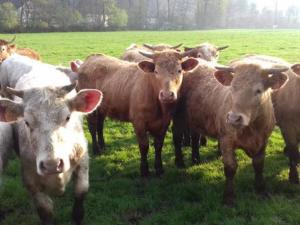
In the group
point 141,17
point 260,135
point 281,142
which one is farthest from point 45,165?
point 141,17

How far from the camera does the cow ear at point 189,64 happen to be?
6742 mm

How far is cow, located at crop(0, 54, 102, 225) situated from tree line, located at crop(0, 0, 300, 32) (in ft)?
193

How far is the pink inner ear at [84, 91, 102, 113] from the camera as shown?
4578 mm

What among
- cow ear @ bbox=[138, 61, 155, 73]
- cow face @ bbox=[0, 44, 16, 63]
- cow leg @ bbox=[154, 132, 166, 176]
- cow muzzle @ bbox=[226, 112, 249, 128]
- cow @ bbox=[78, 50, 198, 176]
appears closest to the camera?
cow muzzle @ bbox=[226, 112, 249, 128]

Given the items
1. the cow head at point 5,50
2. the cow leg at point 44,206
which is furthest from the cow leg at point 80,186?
the cow head at point 5,50

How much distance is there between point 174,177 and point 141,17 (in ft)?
270

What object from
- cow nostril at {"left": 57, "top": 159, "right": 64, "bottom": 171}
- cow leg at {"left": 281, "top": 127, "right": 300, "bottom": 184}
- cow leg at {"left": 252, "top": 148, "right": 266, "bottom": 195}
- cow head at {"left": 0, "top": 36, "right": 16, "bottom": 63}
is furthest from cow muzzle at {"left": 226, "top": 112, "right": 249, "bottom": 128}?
cow head at {"left": 0, "top": 36, "right": 16, "bottom": 63}

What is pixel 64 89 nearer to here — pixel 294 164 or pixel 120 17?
pixel 294 164

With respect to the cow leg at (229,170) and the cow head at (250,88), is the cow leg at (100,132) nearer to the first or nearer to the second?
the cow leg at (229,170)

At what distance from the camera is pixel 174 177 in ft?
21.9

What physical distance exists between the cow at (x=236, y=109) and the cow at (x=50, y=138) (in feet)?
5.82

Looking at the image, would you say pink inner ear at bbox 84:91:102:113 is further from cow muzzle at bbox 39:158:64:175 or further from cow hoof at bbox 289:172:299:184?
cow hoof at bbox 289:172:299:184

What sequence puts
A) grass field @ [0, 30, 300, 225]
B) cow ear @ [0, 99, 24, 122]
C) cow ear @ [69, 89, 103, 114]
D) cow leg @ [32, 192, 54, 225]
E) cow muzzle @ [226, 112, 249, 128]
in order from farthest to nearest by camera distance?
grass field @ [0, 30, 300, 225], cow muzzle @ [226, 112, 249, 128], cow leg @ [32, 192, 54, 225], cow ear @ [69, 89, 103, 114], cow ear @ [0, 99, 24, 122]

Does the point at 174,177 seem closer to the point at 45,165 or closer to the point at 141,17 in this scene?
the point at 45,165
